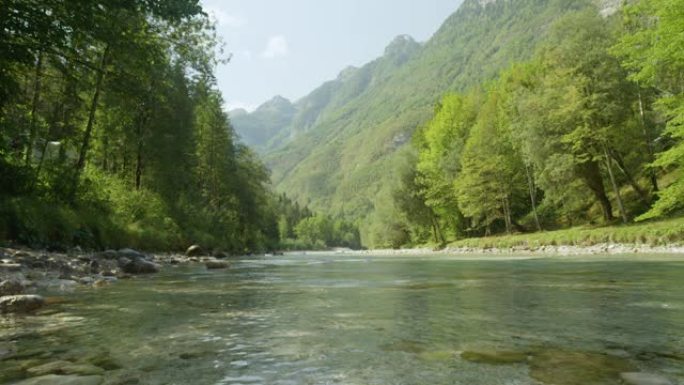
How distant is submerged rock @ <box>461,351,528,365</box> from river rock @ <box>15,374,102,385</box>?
295 centimetres

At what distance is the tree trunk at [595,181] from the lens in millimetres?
38562

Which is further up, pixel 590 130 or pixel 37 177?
pixel 590 130

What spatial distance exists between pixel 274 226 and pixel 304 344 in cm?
9869

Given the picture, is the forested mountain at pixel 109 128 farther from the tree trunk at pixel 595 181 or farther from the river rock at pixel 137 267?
the tree trunk at pixel 595 181

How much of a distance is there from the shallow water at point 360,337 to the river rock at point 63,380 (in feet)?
0.39

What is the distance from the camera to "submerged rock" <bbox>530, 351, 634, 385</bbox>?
349 centimetres

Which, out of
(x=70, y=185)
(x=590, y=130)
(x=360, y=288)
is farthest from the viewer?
(x=590, y=130)

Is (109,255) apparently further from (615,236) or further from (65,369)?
(615,236)

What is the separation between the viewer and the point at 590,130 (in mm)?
35625

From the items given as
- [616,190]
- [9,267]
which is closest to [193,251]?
[9,267]

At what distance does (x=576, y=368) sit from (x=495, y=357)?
66 cm

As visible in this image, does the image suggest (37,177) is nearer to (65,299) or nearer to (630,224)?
(65,299)

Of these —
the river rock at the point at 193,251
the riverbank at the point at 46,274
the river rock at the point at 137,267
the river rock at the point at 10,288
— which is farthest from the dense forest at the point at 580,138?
the river rock at the point at 193,251

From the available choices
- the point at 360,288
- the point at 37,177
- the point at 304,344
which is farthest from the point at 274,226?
the point at 304,344
